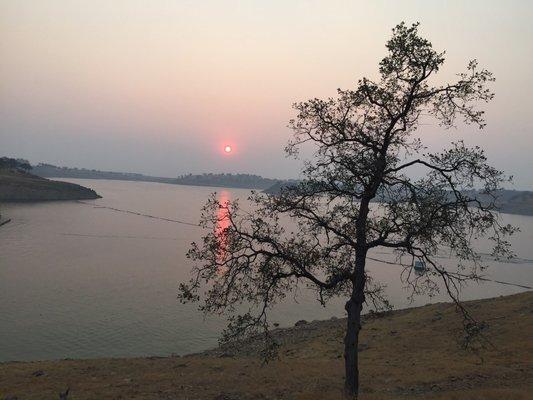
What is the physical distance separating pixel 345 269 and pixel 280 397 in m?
9.11

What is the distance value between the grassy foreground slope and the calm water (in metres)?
5.89

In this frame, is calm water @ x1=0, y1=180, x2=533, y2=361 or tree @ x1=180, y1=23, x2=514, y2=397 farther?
calm water @ x1=0, y1=180, x2=533, y2=361

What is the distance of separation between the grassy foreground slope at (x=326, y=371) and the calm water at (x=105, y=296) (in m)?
5.89

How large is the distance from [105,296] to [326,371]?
43421 mm

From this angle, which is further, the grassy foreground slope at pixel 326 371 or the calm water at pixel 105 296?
the calm water at pixel 105 296

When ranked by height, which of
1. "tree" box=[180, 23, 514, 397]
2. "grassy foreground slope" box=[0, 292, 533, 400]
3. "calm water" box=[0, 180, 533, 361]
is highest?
"tree" box=[180, 23, 514, 397]

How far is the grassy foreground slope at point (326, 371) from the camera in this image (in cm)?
2433

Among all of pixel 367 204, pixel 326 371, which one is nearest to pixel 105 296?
pixel 326 371

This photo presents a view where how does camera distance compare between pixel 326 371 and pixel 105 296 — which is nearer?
pixel 326 371

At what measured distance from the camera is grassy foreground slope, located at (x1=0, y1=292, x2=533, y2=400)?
24.3 m

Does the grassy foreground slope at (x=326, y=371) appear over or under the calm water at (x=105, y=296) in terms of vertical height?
over

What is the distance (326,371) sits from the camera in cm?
2983

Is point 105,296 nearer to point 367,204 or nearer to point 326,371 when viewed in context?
point 326,371

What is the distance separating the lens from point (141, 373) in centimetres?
3055
